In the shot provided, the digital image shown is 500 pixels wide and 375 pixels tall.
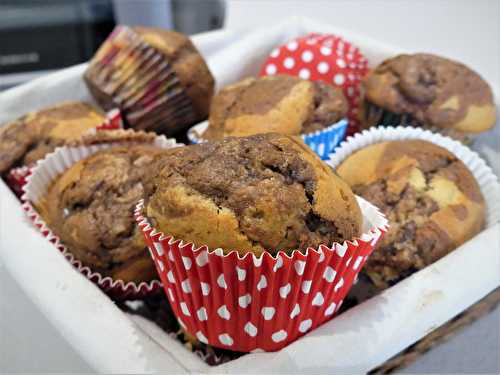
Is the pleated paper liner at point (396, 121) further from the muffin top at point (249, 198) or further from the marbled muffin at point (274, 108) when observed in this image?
the muffin top at point (249, 198)

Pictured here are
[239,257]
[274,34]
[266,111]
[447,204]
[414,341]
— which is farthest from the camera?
[274,34]

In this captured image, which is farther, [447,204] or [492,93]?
[492,93]

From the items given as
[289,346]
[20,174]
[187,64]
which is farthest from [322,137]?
[20,174]

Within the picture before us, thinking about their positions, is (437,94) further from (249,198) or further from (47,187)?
(47,187)

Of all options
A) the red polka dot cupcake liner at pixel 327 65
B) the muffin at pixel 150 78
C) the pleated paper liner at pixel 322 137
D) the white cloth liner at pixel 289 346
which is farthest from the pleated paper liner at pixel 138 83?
the white cloth liner at pixel 289 346

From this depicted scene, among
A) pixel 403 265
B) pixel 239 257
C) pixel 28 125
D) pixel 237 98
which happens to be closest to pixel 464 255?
pixel 403 265

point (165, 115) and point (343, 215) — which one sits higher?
point (343, 215)

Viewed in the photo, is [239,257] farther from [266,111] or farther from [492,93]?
[492,93]
